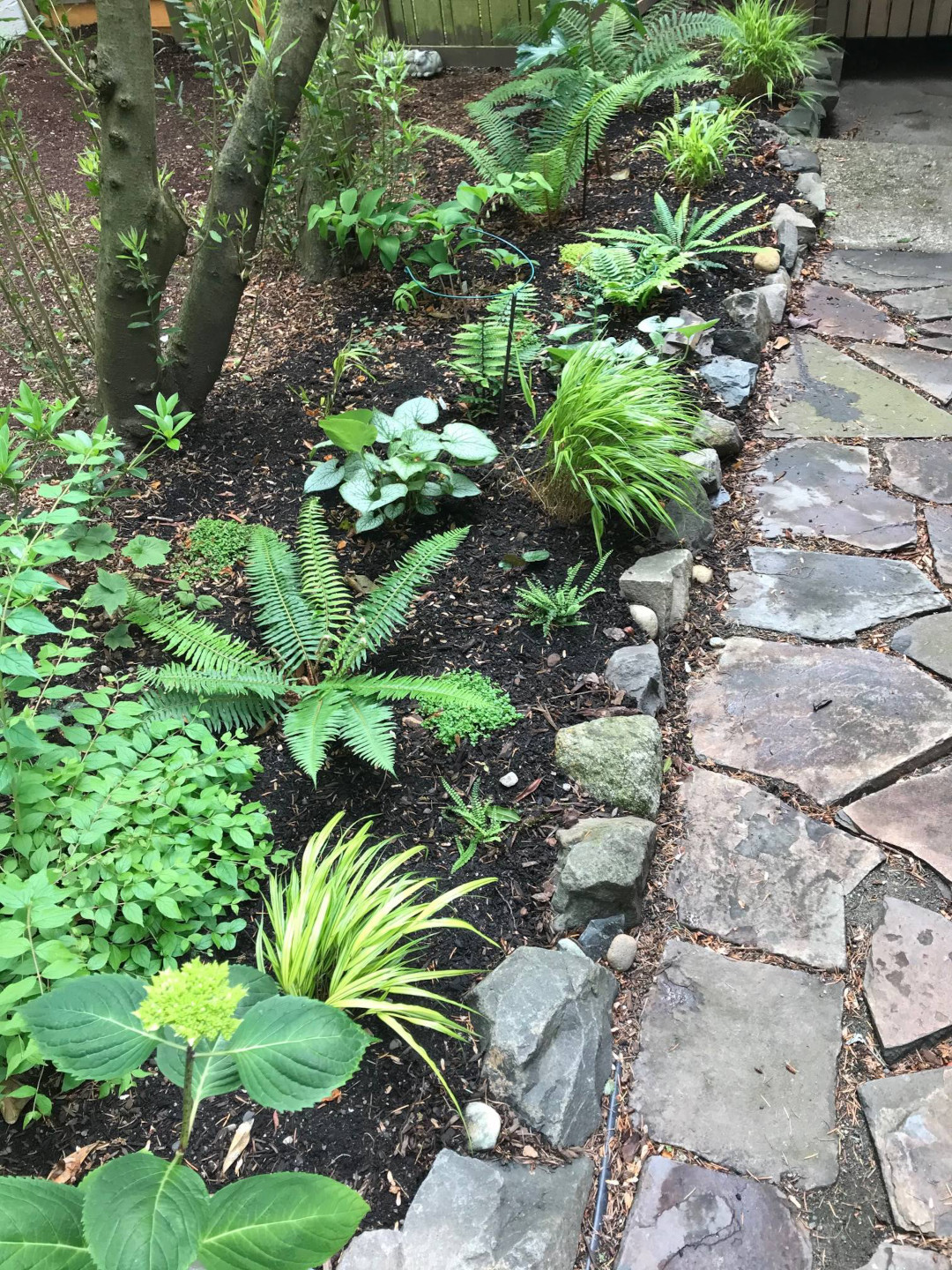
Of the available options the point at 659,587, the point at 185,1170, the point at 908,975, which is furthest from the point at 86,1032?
the point at 659,587

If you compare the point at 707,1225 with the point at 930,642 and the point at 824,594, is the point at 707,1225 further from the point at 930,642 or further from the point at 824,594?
the point at 824,594

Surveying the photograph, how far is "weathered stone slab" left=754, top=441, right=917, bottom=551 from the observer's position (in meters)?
3.24

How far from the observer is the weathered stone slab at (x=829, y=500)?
3238 mm

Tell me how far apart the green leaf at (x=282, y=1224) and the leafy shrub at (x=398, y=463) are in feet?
6.49

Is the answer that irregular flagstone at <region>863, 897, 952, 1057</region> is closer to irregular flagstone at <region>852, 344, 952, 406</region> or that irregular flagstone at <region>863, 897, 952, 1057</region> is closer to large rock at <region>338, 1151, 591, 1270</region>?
large rock at <region>338, 1151, 591, 1270</region>

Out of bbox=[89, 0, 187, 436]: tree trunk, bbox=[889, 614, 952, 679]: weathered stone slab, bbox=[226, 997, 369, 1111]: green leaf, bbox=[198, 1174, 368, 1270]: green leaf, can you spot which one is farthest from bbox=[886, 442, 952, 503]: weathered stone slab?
bbox=[198, 1174, 368, 1270]: green leaf

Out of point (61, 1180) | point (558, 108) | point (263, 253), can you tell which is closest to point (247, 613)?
point (61, 1180)

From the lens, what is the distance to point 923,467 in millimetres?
3459

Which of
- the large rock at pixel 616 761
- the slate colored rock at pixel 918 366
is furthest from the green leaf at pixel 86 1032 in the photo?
the slate colored rock at pixel 918 366

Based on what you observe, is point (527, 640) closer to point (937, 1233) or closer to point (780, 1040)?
point (780, 1040)

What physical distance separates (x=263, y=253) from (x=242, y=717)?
304 centimetres

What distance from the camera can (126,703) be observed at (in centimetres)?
219

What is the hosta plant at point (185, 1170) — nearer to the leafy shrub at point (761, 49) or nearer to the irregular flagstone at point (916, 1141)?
the irregular flagstone at point (916, 1141)

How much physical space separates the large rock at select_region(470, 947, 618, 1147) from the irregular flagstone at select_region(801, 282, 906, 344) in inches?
132
